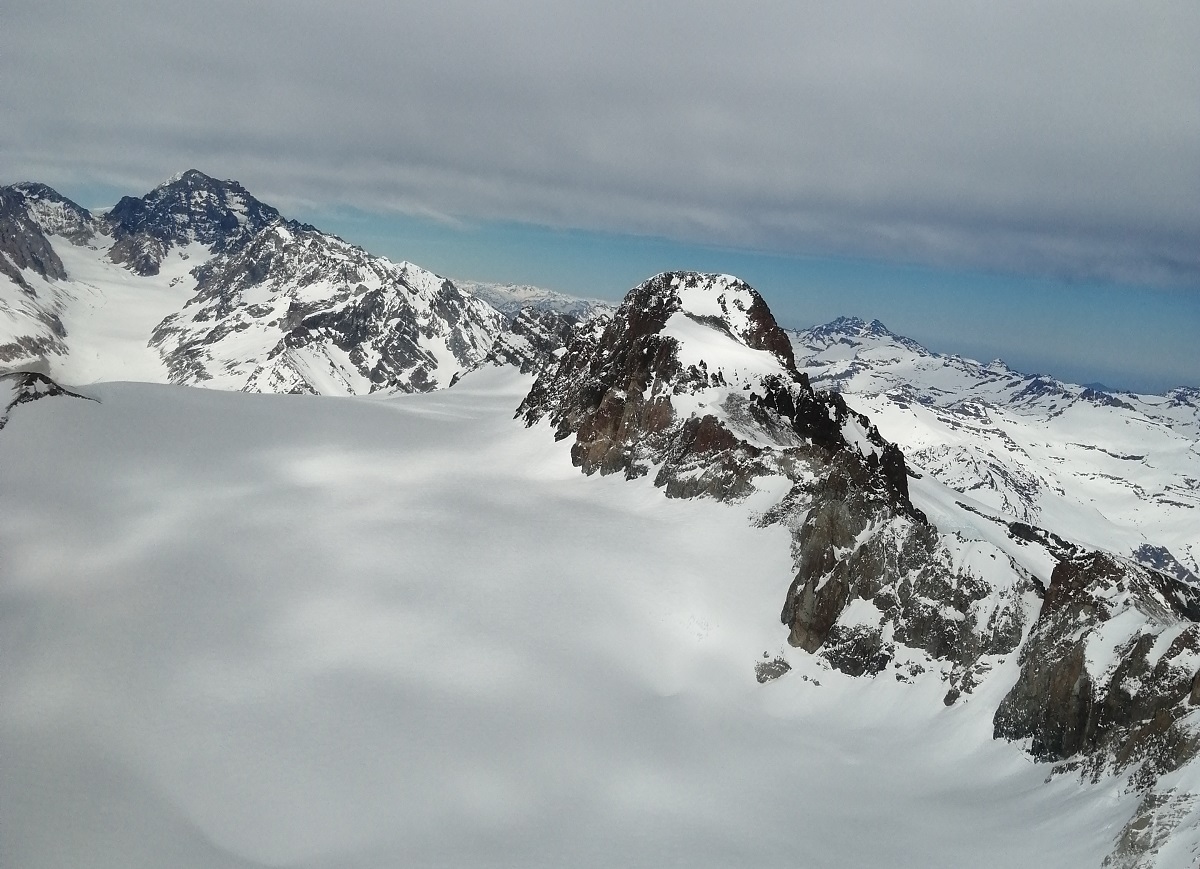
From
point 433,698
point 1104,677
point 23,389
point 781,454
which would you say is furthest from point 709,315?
point 23,389

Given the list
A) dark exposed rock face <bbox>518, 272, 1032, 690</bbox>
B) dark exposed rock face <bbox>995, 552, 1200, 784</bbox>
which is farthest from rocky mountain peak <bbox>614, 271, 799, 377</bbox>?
dark exposed rock face <bbox>995, 552, 1200, 784</bbox>

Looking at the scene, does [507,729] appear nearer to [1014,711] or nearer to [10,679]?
[10,679]

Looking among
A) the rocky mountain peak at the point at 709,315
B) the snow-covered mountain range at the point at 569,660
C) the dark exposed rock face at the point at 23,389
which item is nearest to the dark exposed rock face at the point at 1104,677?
the snow-covered mountain range at the point at 569,660

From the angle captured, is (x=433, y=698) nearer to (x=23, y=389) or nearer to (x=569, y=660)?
(x=569, y=660)

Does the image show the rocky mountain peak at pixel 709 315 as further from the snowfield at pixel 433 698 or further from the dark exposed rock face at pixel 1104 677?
the dark exposed rock face at pixel 1104 677

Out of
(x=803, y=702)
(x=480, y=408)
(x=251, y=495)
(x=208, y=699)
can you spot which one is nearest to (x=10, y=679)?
(x=208, y=699)

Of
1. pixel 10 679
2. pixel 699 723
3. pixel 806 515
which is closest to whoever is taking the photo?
pixel 10 679
